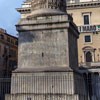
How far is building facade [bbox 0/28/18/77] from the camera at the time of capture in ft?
165

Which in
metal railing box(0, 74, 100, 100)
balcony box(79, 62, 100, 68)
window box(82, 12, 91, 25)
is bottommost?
metal railing box(0, 74, 100, 100)

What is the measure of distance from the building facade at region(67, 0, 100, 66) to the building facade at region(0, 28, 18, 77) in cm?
1302

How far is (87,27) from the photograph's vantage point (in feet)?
143

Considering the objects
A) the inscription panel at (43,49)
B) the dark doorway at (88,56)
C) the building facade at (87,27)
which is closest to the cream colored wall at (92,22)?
the building facade at (87,27)

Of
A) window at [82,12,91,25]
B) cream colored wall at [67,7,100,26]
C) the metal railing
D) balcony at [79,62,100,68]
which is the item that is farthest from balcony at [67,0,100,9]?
the metal railing

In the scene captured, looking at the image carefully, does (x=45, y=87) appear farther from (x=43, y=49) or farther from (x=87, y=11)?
(x=87, y=11)

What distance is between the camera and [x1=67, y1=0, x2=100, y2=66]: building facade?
1689 inches

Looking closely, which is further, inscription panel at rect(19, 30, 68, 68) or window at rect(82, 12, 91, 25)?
window at rect(82, 12, 91, 25)

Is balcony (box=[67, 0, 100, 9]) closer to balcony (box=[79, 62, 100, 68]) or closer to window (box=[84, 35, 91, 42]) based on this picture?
window (box=[84, 35, 91, 42])

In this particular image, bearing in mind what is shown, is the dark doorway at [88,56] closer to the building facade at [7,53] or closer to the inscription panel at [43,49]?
the building facade at [7,53]

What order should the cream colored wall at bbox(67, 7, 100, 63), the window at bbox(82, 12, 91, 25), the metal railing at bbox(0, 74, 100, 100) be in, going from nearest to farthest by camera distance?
1. the metal railing at bbox(0, 74, 100, 100)
2. the cream colored wall at bbox(67, 7, 100, 63)
3. the window at bbox(82, 12, 91, 25)

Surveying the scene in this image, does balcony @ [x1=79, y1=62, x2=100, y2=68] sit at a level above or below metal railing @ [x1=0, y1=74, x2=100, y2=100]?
above

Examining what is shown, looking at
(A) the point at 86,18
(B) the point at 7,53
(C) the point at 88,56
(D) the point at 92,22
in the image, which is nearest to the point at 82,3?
(A) the point at 86,18

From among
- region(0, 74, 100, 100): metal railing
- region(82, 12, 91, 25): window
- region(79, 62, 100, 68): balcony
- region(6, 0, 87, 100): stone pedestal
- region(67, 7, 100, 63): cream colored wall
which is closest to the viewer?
region(0, 74, 100, 100): metal railing
